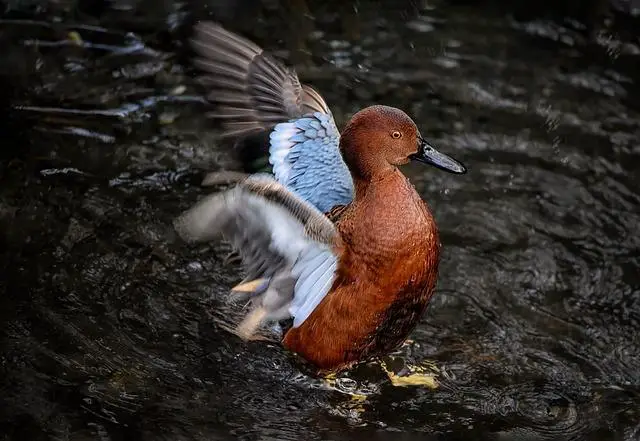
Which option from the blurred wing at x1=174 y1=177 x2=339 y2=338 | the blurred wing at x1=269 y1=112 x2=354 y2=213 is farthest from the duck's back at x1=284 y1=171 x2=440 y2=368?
the blurred wing at x1=269 y1=112 x2=354 y2=213

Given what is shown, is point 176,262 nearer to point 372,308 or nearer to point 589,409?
point 372,308

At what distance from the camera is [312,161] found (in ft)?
17.3

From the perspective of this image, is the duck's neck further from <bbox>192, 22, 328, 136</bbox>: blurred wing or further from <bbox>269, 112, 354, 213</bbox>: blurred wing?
<bbox>192, 22, 328, 136</bbox>: blurred wing

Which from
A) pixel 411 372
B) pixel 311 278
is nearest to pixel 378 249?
pixel 311 278

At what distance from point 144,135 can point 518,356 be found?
296 cm

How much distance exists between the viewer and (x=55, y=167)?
6109 millimetres

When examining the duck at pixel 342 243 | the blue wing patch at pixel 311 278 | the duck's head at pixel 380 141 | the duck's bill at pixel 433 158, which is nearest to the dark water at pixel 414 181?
the duck at pixel 342 243

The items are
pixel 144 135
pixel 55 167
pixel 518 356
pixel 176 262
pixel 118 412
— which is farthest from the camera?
pixel 144 135

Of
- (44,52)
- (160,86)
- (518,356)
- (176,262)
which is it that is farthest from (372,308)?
(44,52)

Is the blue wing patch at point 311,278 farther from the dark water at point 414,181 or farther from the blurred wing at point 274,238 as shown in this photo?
the dark water at point 414,181

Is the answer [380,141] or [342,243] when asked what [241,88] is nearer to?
[380,141]

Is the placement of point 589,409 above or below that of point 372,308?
below

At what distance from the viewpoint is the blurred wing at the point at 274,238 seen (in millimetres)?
4004

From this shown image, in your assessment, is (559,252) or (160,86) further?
(160,86)
